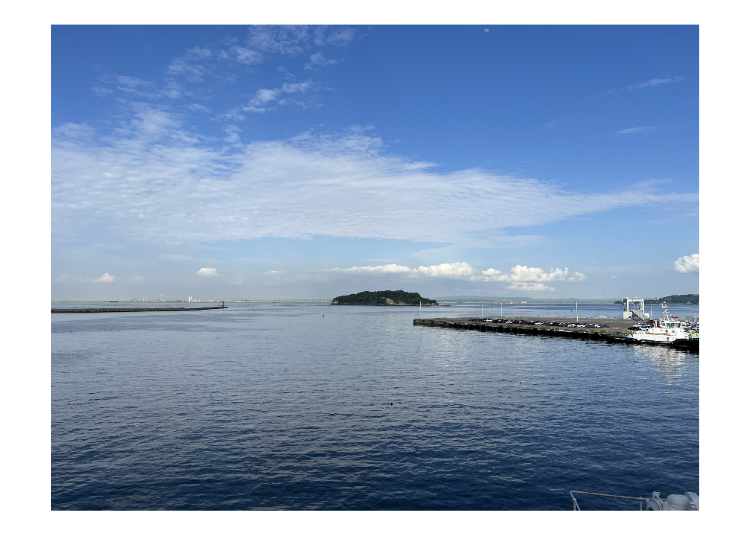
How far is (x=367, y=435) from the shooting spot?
1077 inches

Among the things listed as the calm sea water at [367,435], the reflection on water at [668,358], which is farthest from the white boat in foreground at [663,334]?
the calm sea water at [367,435]

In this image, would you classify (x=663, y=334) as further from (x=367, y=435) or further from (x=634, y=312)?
(x=634, y=312)

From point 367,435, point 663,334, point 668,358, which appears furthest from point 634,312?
point 367,435

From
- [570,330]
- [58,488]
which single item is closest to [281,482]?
[58,488]

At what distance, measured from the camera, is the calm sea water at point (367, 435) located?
19.4 meters

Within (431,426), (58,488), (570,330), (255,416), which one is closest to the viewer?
(58,488)

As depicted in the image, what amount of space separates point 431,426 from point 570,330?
88.8 metres

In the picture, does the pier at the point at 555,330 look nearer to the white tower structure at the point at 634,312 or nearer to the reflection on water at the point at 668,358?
the reflection on water at the point at 668,358
